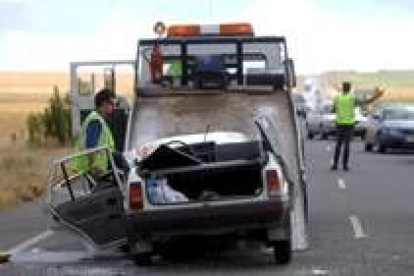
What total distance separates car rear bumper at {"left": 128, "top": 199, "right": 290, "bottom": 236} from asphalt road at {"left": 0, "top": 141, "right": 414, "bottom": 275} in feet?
1.46

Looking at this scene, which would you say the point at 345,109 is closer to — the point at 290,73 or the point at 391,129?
the point at 391,129

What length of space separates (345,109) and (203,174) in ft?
54.2

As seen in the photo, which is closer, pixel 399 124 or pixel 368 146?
pixel 399 124

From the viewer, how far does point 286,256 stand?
13.4 m

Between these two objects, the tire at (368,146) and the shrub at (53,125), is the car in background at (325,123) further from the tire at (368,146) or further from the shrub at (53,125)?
the shrub at (53,125)

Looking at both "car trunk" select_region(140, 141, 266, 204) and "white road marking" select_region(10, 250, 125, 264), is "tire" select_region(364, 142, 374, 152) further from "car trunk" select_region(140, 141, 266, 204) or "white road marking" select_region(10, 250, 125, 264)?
"car trunk" select_region(140, 141, 266, 204)

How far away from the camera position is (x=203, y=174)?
1316 cm

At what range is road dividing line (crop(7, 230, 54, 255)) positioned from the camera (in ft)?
50.3

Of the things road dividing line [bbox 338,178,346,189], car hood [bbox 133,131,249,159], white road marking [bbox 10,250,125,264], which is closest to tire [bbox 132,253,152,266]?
white road marking [bbox 10,250,125,264]

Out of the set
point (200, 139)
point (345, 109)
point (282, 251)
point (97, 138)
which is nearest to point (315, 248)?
point (282, 251)

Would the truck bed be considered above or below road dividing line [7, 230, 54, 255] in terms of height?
above

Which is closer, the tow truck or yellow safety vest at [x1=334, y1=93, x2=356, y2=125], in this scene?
the tow truck

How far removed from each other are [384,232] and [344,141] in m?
13.4

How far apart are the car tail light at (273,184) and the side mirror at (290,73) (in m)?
3.65
